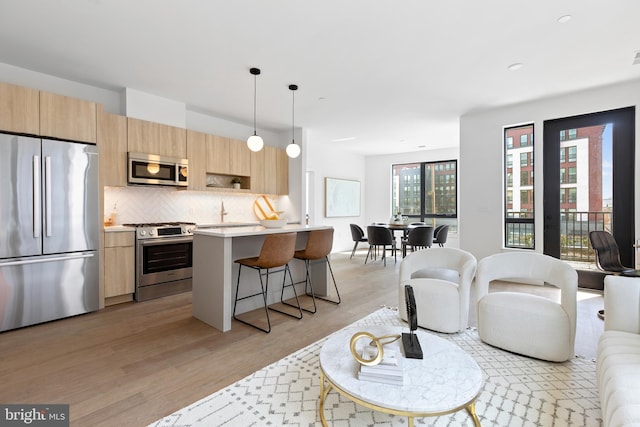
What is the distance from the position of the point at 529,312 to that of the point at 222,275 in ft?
8.48

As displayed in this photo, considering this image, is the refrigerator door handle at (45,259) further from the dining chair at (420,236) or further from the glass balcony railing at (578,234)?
the glass balcony railing at (578,234)

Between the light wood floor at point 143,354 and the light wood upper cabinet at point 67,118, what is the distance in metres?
1.98

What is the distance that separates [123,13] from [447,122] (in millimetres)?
5126

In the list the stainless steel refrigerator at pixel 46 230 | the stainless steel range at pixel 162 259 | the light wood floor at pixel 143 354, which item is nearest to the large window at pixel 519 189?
the light wood floor at pixel 143 354

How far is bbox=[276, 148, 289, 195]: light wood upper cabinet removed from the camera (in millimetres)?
6270

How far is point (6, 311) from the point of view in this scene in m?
2.99

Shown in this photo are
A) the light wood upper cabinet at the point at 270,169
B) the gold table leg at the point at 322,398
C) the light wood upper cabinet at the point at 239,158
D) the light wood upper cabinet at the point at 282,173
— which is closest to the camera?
the gold table leg at the point at 322,398

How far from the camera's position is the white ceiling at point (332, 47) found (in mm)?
2547

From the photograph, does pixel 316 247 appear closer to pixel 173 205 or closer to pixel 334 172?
pixel 173 205

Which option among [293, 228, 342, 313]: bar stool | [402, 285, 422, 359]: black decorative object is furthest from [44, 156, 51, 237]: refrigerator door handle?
[402, 285, 422, 359]: black decorative object

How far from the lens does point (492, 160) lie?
16.7 ft

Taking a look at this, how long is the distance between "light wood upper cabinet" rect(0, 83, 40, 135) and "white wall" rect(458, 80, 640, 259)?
18.9 feet

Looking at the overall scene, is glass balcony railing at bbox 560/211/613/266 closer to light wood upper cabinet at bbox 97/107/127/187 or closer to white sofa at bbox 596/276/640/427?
white sofa at bbox 596/276/640/427

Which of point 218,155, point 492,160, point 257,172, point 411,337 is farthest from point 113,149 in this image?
point 492,160
